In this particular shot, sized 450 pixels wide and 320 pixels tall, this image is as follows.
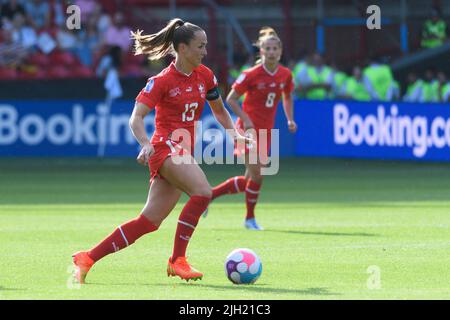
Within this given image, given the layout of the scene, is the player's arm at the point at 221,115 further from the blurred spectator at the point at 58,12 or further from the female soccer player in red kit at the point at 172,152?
the blurred spectator at the point at 58,12

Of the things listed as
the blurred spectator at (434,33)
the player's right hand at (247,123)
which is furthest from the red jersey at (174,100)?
the blurred spectator at (434,33)

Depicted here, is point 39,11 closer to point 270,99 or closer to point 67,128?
point 67,128

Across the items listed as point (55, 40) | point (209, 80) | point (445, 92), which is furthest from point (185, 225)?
point (55, 40)

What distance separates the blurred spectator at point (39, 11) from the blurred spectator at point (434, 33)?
9.07 meters

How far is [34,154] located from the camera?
25.8 metres

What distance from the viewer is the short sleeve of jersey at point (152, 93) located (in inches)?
394

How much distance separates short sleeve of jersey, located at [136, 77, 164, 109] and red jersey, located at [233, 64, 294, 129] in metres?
5.09

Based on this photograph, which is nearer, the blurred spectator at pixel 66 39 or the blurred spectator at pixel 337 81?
the blurred spectator at pixel 337 81

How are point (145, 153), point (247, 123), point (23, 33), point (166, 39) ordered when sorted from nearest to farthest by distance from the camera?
Result: 1. point (145, 153)
2. point (166, 39)
3. point (247, 123)
4. point (23, 33)

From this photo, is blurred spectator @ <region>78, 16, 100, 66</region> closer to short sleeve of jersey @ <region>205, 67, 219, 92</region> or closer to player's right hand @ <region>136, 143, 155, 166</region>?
short sleeve of jersey @ <region>205, 67, 219, 92</region>

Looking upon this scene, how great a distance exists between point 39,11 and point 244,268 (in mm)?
20181

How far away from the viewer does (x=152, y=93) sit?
10.0 metres

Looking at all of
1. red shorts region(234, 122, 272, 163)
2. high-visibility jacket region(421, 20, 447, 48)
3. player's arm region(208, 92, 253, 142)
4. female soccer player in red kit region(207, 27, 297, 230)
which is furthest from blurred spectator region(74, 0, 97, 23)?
player's arm region(208, 92, 253, 142)

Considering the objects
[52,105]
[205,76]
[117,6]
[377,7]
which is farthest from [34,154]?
[205,76]
